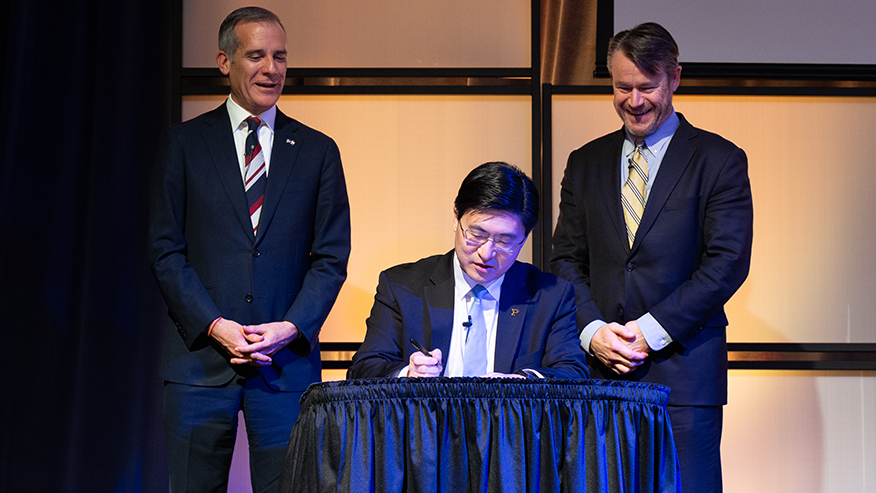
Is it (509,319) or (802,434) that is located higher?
(509,319)

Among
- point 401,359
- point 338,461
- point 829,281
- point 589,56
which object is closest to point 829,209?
point 829,281

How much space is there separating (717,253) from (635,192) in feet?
1.06

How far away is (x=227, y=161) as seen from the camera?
2570 millimetres

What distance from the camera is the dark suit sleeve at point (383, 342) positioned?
6.79ft

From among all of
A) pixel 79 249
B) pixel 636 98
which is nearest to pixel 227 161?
pixel 79 249

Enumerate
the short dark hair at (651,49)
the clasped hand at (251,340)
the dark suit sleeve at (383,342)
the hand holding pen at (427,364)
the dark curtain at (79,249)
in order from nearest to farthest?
1. the hand holding pen at (427,364)
2. the dark suit sleeve at (383,342)
3. the clasped hand at (251,340)
4. the short dark hair at (651,49)
5. the dark curtain at (79,249)

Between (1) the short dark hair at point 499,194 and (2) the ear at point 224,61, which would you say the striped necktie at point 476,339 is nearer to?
(1) the short dark hair at point 499,194

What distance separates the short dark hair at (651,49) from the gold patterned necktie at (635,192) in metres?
0.26

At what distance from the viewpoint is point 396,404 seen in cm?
146

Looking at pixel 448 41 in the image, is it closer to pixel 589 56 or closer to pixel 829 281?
pixel 589 56

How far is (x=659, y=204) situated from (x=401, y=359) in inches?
38.5

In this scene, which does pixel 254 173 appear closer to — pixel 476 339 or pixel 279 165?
pixel 279 165

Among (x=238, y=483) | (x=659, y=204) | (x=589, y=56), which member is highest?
(x=589, y=56)

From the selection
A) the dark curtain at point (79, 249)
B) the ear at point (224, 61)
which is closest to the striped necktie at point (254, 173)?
the ear at point (224, 61)
